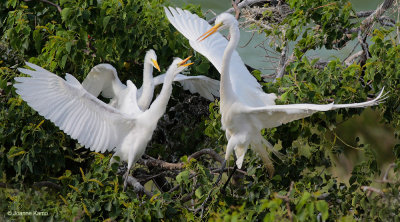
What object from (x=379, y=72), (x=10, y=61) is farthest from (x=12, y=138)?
(x=379, y=72)

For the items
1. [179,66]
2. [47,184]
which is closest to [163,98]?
[179,66]

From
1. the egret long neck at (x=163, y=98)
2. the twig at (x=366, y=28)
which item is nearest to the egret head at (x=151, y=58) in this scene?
the egret long neck at (x=163, y=98)

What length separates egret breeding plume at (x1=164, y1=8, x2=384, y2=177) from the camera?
11.9 feet

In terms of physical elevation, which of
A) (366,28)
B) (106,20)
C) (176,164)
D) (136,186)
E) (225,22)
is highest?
(106,20)

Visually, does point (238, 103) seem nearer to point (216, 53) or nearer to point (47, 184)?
point (216, 53)

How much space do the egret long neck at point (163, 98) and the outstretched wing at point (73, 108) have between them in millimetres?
186

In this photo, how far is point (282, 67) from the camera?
439 cm

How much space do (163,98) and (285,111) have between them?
3.04ft

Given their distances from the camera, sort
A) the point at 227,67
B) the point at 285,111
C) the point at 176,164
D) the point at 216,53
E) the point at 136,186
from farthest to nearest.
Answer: the point at 216,53 < the point at 136,186 < the point at 176,164 < the point at 227,67 < the point at 285,111

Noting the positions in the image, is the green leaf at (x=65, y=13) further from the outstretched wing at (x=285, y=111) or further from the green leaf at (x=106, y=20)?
the outstretched wing at (x=285, y=111)

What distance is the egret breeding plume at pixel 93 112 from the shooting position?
3.94 meters

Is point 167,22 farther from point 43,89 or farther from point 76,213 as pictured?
point 76,213

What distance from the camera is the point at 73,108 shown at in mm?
4070

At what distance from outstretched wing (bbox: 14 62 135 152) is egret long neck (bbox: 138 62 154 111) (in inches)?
10.8
